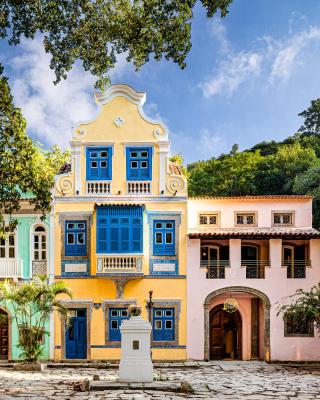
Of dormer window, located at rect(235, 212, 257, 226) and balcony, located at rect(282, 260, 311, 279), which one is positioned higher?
dormer window, located at rect(235, 212, 257, 226)

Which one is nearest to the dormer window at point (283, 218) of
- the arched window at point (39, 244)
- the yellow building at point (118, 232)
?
the yellow building at point (118, 232)

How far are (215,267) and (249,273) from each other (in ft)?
4.84

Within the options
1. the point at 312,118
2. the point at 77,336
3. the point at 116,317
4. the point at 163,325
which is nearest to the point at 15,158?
the point at 116,317

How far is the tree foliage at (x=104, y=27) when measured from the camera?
1372cm

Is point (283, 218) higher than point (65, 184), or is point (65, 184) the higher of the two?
point (65, 184)

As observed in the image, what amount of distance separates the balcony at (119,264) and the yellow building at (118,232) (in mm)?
41

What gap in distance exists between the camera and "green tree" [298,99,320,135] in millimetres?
58756

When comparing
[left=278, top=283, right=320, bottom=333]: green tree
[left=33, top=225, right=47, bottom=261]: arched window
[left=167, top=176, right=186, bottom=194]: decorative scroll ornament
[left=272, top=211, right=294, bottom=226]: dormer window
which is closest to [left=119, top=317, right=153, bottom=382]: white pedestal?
[left=278, top=283, right=320, bottom=333]: green tree

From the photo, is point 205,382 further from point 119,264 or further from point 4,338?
point 4,338

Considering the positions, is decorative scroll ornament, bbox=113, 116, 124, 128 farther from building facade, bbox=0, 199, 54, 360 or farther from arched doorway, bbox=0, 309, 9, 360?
arched doorway, bbox=0, 309, 9, 360

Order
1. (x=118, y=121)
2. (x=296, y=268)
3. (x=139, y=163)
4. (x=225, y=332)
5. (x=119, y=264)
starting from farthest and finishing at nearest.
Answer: (x=225, y=332) → (x=118, y=121) → (x=139, y=163) → (x=296, y=268) → (x=119, y=264)

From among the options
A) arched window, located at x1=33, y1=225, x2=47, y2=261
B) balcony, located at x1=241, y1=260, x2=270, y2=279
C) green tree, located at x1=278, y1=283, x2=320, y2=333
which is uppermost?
arched window, located at x1=33, y1=225, x2=47, y2=261

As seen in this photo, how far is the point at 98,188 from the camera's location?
23.3 m

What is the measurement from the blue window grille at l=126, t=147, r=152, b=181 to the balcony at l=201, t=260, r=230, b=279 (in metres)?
4.44
